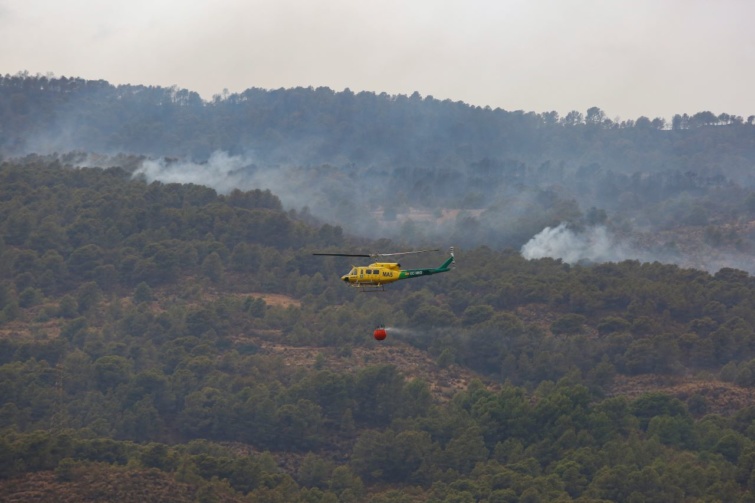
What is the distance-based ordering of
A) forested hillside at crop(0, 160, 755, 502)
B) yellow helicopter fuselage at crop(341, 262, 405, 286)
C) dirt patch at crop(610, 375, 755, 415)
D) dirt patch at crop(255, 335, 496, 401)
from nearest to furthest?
yellow helicopter fuselage at crop(341, 262, 405, 286) → forested hillside at crop(0, 160, 755, 502) → dirt patch at crop(610, 375, 755, 415) → dirt patch at crop(255, 335, 496, 401)

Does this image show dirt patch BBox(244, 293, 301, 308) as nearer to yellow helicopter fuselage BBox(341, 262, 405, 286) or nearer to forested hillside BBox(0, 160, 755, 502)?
forested hillside BBox(0, 160, 755, 502)

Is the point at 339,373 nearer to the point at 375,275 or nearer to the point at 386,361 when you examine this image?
the point at 386,361

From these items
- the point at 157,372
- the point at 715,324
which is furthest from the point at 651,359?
the point at 157,372

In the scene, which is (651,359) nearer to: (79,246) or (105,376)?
(105,376)

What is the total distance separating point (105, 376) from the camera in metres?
148

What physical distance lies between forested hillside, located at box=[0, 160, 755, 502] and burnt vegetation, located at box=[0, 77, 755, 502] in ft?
0.82

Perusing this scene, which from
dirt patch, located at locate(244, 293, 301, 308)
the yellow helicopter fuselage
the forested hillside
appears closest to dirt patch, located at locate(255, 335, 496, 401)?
the forested hillside

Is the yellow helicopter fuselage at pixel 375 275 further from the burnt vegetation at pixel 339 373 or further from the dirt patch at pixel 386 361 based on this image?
the dirt patch at pixel 386 361

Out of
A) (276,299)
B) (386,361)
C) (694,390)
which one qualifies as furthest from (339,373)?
(694,390)

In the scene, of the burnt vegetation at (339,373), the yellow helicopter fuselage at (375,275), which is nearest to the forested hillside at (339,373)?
the burnt vegetation at (339,373)

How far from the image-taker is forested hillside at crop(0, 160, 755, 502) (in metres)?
119

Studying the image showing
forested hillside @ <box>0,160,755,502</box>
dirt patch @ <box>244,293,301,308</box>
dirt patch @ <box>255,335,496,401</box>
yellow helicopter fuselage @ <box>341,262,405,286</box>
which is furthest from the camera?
dirt patch @ <box>244,293,301,308</box>

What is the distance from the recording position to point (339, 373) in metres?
152

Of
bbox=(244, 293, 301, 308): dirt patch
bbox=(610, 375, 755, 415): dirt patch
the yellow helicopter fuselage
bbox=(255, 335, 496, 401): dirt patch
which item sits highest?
the yellow helicopter fuselage
